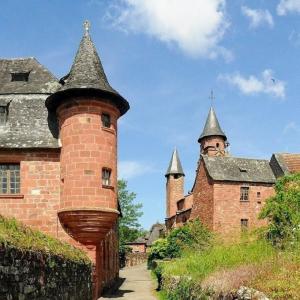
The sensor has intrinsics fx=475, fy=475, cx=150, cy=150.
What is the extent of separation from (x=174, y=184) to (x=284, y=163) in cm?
2409

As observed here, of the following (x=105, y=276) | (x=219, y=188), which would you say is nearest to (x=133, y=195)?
(x=219, y=188)

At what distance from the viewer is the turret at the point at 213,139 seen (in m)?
62.4

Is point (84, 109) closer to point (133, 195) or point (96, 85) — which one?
point (96, 85)

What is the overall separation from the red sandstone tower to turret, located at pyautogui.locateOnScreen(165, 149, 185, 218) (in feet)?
143

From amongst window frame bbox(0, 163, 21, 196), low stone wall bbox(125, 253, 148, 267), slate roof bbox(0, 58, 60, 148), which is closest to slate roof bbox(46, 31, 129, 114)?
slate roof bbox(0, 58, 60, 148)

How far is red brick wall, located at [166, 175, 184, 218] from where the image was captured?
210ft

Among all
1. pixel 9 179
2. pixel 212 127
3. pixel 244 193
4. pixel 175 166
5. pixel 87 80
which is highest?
pixel 212 127

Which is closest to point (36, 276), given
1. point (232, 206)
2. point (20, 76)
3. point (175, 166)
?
point (20, 76)

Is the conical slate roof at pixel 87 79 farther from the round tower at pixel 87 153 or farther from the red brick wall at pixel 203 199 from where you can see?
the red brick wall at pixel 203 199

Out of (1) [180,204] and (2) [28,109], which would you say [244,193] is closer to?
(1) [180,204]

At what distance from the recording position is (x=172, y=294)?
17594 mm

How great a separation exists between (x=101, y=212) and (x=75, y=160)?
2446 mm

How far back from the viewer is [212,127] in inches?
2505

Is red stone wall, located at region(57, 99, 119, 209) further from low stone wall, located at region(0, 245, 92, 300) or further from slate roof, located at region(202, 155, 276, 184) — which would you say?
slate roof, located at region(202, 155, 276, 184)
